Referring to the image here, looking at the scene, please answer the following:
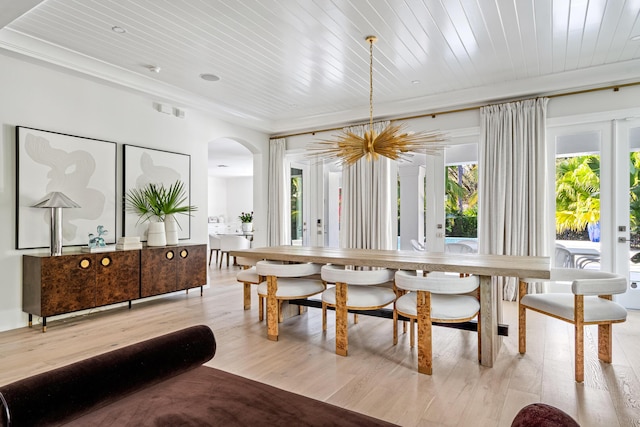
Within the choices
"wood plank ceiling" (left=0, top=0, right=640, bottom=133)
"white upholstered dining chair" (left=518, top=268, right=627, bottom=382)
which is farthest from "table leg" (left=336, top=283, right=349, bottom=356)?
"wood plank ceiling" (left=0, top=0, right=640, bottom=133)

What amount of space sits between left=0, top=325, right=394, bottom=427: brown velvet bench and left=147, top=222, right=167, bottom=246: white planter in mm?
3425

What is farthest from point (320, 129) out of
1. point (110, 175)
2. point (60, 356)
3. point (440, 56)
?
point (60, 356)

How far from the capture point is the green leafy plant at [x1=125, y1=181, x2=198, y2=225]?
455 cm

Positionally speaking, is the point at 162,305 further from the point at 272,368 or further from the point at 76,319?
the point at 272,368

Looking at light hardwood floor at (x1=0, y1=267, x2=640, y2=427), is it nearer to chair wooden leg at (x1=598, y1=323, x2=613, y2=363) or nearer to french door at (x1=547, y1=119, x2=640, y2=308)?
chair wooden leg at (x1=598, y1=323, x2=613, y2=363)

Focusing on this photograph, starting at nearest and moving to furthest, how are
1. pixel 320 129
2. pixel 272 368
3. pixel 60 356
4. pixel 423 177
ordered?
pixel 272 368
pixel 60 356
pixel 423 177
pixel 320 129

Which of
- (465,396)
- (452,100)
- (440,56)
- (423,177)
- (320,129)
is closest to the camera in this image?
(465,396)

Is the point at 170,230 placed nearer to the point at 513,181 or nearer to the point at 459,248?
the point at 459,248

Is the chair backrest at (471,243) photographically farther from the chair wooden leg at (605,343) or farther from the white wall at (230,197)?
the white wall at (230,197)

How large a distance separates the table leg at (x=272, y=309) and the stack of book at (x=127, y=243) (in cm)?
189

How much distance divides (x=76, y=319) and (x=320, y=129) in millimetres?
4379

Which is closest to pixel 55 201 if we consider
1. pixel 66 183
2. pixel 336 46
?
pixel 66 183

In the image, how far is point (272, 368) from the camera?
8.73ft

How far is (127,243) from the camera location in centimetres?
415
